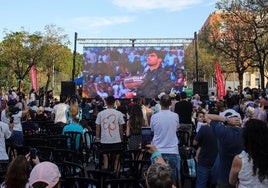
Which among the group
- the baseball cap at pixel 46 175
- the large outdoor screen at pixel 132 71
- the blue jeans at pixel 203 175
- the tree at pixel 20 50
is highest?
the tree at pixel 20 50

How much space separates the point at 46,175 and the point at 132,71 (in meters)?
24.1

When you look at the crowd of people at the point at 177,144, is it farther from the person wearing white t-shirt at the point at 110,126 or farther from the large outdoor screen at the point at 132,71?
the large outdoor screen at the point at 132,71

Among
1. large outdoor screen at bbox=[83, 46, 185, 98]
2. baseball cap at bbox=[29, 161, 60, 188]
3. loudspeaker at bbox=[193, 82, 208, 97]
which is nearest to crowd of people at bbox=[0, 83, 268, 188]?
baseball cap at bbox=[29, 161, 60, 188]

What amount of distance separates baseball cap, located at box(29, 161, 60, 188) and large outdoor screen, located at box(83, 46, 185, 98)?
76.9 ft

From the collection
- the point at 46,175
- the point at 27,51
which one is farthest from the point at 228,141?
the point at 27,51

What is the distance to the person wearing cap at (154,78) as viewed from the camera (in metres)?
Answer: 27.0

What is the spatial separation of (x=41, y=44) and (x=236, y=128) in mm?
39991

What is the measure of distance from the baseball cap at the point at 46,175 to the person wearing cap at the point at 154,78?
2345 cm

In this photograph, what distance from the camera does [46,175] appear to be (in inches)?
135

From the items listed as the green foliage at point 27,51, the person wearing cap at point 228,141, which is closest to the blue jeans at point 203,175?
the person wearing cap at point 228,141

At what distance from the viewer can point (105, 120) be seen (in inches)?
301

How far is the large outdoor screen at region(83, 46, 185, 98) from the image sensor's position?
88.6 ft

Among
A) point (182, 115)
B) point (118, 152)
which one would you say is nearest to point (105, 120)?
A: point (118, 152)

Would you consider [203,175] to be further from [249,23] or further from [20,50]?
[20,50]
